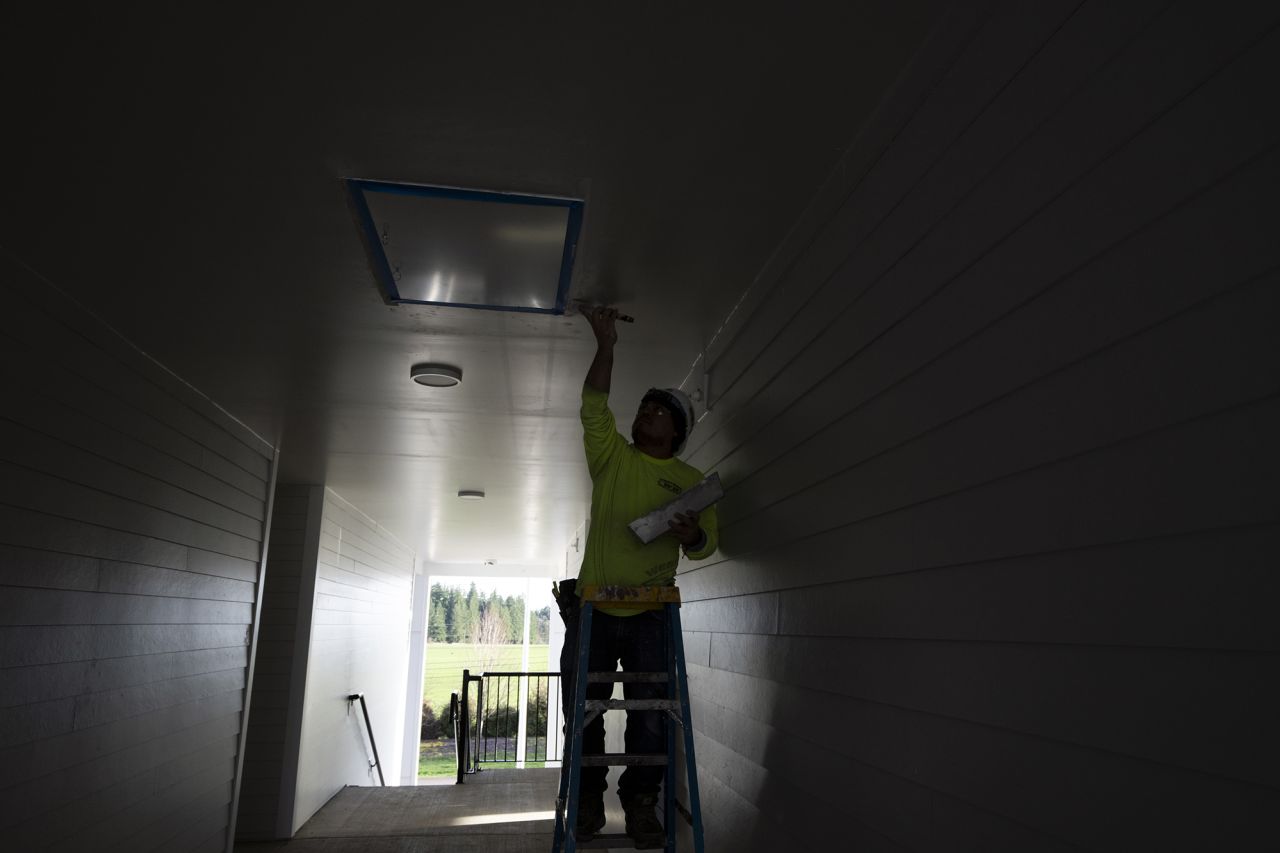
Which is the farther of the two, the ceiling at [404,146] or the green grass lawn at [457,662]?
the green grass lawn at [457,662]

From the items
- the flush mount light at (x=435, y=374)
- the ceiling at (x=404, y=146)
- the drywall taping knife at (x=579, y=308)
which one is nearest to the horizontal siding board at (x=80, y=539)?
the ceiling at (x=404, y=146)

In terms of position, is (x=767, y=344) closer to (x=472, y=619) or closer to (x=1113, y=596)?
(x=1113, y=596)

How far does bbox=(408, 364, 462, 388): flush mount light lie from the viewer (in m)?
3.96

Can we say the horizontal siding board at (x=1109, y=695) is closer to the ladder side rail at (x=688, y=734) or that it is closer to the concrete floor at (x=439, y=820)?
the ladder side rail at (x=688, y=734)

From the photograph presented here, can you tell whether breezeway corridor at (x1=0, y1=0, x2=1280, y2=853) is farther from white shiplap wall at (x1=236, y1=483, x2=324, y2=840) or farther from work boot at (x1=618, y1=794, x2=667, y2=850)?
white shiplap wall at (x1=236, y1=483, x2=324, y2=840)

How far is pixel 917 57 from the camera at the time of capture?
5.70 ft

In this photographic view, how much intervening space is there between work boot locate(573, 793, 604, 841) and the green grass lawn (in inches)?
876

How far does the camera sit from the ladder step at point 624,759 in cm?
264

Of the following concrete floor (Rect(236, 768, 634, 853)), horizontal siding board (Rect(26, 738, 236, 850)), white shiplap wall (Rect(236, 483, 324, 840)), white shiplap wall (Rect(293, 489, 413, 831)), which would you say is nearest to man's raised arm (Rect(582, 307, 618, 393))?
horizontal siding board (Rect(26, 738, 236, 850))

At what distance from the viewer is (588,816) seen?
270cm

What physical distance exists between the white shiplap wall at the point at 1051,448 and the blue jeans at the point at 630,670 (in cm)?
70

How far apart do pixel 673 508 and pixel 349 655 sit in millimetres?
6757

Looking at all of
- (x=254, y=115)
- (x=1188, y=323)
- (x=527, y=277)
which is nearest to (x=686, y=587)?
(x=527, y=277)

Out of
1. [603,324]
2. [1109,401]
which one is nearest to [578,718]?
[603,324]
